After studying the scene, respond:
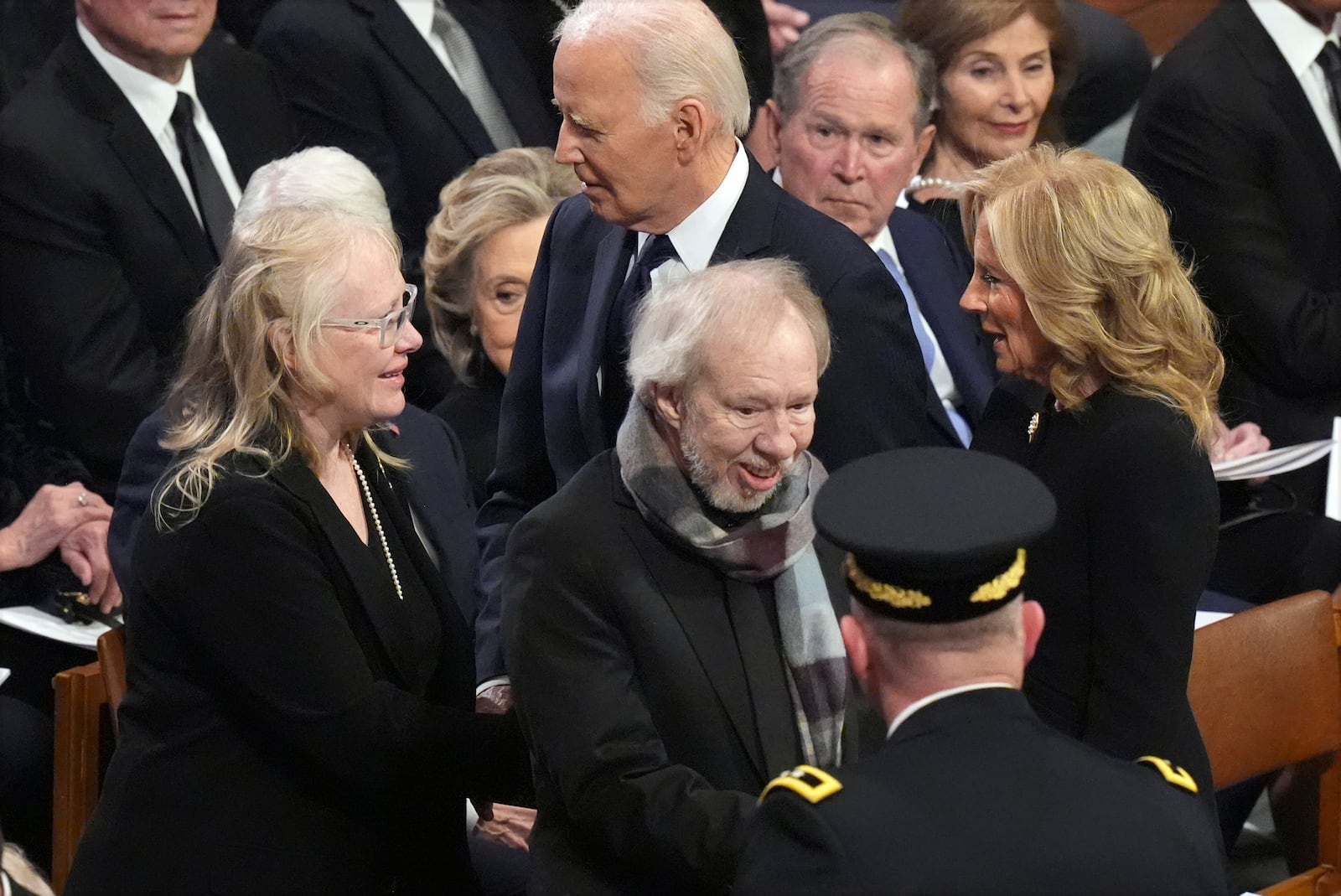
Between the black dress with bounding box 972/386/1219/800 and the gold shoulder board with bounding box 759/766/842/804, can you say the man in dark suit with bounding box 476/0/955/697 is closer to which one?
the black dress with bounding box 972/386/1219/800

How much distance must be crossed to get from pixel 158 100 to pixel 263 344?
1.81 m

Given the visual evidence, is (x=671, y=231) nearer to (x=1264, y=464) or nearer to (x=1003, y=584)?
(x=1003, y=584)

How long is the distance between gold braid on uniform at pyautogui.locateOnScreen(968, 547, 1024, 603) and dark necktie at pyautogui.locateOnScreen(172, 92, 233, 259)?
2.74m

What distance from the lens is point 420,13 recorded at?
4.71 metres

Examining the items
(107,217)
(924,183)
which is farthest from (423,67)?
(924,183)

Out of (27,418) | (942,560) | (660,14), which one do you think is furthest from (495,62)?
(942,560)

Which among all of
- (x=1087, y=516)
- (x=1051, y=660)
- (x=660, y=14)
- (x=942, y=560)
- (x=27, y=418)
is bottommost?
(x=27, y=418)

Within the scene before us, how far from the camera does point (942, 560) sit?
1849 millimetres

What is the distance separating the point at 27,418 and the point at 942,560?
113 inches

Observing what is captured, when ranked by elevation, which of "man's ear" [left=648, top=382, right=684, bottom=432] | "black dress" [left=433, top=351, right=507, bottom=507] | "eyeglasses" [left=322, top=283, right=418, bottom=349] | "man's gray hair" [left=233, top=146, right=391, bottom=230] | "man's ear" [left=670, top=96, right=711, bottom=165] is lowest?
"black dress" [left=433, top=351, right=507, bottom=507]

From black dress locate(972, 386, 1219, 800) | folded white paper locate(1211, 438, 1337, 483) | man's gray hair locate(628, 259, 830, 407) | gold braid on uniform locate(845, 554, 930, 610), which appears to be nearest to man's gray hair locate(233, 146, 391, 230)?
man's gray hair locate(628, 259, 830, 407)

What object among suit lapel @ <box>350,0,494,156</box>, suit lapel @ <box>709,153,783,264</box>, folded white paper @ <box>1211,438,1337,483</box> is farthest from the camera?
suit lapel @ <box>350,0,494,156</box>

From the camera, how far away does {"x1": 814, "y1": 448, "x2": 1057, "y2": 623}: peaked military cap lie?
1.86 meters

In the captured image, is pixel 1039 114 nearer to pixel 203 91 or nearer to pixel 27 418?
pixel 203 91
